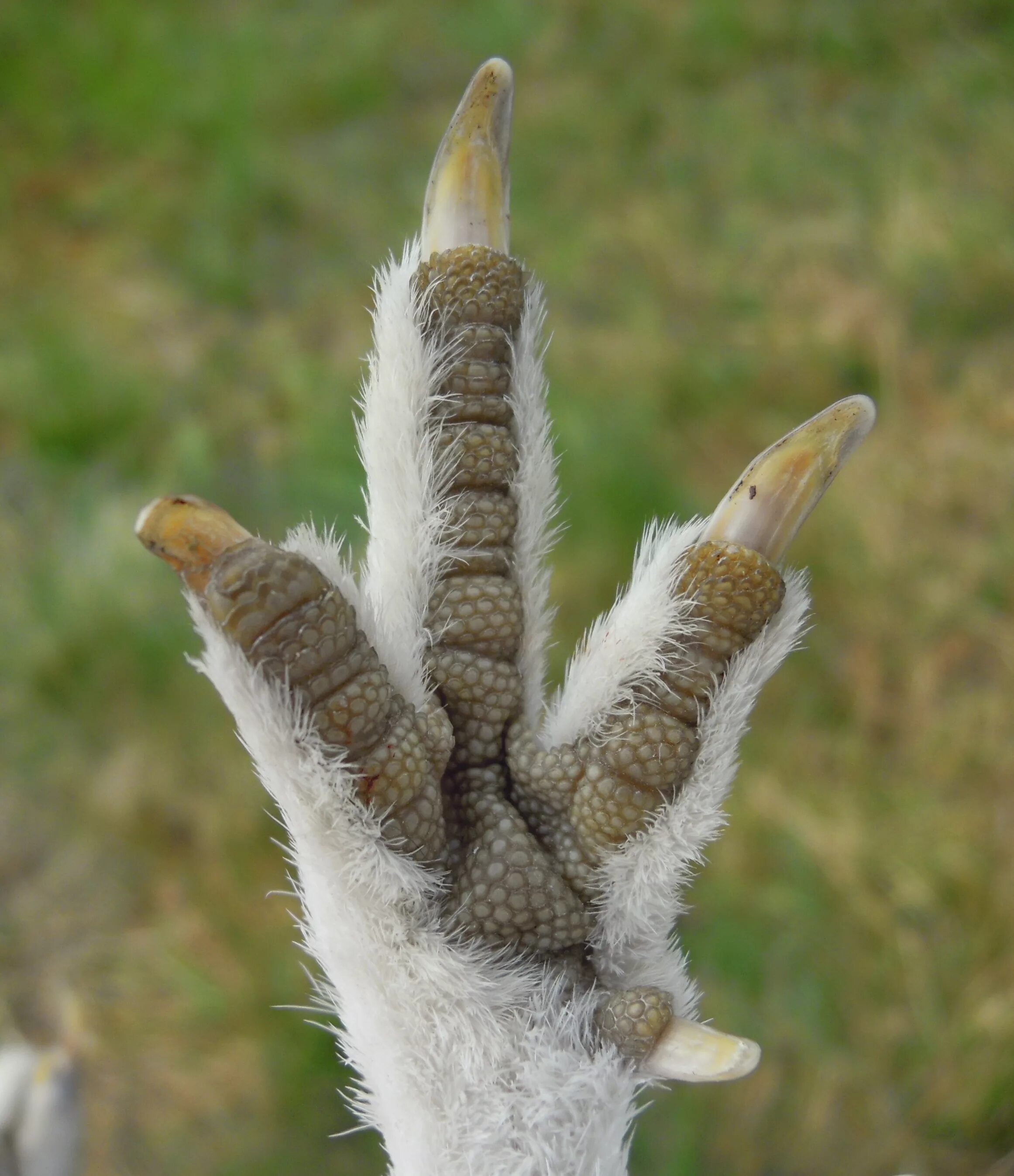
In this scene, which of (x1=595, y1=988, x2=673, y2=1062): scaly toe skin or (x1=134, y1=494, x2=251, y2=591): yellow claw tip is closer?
(x1=134, y1=494, x2=251, y2=591): yellow claw tip

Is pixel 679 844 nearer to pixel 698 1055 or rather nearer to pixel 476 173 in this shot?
pixel 698 1055

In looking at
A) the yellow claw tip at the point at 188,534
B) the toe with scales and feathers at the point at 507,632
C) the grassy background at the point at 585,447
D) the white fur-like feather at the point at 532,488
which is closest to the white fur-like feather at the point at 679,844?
the toe with scales and feathers at the point at 507,632

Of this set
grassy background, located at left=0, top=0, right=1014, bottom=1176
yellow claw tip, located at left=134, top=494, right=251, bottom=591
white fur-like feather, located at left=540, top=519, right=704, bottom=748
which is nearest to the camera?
yellow claw tip, located at left=134, top=494, right=251, bottom=591

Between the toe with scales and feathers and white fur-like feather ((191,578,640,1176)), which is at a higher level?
the toe with scales and feathers

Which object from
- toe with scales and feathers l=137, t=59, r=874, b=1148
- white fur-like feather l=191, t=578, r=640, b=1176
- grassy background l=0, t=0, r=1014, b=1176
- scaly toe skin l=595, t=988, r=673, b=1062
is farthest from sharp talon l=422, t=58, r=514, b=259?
grassy background l=0, t=0, r=1014, b=1176

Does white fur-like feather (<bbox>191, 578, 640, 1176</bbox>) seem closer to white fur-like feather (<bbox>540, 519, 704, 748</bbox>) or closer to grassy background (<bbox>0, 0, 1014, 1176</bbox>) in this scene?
white fur-like feather (<bbox>540, 519, 704, 748</bbox>)

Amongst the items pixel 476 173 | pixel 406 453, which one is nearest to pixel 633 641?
pixel 406 453

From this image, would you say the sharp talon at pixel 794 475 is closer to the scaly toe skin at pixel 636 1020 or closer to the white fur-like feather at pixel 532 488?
the white fur-like feather at pixel 532 488

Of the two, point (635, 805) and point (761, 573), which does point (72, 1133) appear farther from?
point (761, 573)
